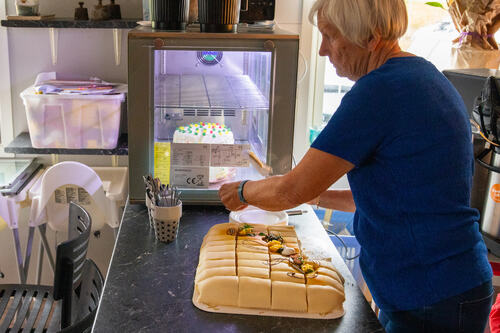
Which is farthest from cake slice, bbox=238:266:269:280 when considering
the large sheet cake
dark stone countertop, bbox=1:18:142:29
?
dark stone countertop, bbox=1:18:142:29

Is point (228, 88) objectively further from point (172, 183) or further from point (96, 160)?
point (96, 160)

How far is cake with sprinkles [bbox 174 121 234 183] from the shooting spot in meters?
2.01

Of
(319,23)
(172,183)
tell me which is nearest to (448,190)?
(319,23)

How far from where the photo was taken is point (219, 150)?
1.90m

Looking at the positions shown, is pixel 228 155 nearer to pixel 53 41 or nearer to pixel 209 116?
pixel 209 116

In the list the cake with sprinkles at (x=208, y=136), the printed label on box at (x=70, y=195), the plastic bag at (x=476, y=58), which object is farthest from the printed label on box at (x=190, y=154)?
the plastic bag at (x=476, y=58)

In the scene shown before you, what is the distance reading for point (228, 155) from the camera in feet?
6.25

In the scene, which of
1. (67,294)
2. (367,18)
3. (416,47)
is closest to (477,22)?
(416,47)

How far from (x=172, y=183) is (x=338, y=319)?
855 mm

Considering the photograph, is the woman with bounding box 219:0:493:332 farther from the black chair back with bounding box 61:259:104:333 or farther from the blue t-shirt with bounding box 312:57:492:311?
the black chair back with bounding box 61:259:104:333

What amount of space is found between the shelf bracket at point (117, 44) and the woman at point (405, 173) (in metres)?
1.59

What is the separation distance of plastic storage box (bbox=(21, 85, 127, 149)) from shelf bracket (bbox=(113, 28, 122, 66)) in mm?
212

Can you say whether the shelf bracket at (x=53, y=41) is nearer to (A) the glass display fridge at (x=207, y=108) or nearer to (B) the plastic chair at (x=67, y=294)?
(A) the glass display fridge at (x=207, y=108)

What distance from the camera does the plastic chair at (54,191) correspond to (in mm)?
2451
